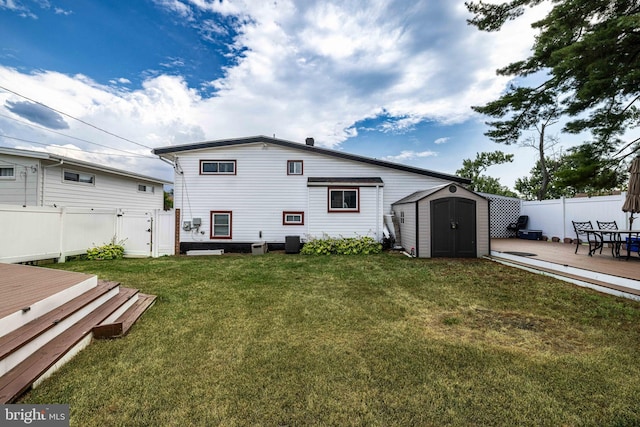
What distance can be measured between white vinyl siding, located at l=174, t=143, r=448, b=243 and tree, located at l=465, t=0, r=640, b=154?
19.7 feet

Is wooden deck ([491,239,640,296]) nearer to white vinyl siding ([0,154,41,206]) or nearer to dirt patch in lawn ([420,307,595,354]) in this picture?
dirt patch in lawn ([420,307,595,354])

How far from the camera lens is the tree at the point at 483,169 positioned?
2267 cm

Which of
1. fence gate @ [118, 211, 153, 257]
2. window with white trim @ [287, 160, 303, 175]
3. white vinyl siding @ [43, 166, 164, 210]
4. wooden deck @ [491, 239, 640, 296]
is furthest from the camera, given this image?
window with white trim @ [287, 160, 303, 175]

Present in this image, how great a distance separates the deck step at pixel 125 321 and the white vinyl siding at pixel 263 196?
688 cm

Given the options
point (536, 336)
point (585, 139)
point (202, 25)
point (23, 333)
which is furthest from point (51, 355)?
point (202, 25)

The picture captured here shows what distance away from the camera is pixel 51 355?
8.28 ft

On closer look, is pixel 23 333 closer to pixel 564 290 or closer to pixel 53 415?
pixel 53 415

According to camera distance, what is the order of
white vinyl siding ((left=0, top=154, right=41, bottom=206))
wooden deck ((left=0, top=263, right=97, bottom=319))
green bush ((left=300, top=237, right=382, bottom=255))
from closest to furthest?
wooden deck ((left=0, top=263, right=97, bottom=319)) → white vinyl siding ((left=0, top=154, right=41, bottom=206)) → green bush ((left=300, top=237, right=382, bottom=255))

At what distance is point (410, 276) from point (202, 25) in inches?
506

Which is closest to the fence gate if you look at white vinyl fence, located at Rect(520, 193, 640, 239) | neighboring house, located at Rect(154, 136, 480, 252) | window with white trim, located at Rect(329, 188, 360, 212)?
neighboring house, located at Rect(154, 136, 480, 252)

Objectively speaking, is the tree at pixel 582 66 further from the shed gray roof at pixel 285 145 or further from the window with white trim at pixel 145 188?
the window with white trim at pixel 145 188

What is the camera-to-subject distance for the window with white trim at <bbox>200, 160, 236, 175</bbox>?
38.2 feet

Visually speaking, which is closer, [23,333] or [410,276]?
[23,333]

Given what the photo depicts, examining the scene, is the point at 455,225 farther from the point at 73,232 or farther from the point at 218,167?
the point at 73,232
